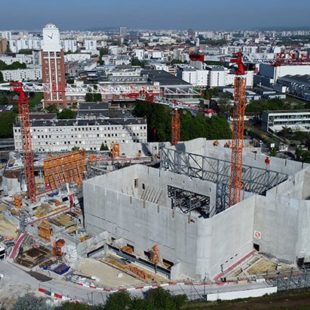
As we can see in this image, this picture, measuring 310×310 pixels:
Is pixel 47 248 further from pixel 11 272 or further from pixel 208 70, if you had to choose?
pixel 208 70

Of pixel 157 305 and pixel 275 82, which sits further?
pixel 275 82

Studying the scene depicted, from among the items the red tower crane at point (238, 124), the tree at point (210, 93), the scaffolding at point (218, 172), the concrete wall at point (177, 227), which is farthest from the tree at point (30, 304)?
the tree at point (210, 93)

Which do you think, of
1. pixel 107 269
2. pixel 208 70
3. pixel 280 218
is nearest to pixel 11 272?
pixel 107 269

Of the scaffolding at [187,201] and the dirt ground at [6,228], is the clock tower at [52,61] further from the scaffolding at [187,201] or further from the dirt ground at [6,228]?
the scaffolding at [187,201]

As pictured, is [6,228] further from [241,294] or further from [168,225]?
[241,294]

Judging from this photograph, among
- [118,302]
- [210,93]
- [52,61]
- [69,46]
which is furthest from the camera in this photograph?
[69,46]

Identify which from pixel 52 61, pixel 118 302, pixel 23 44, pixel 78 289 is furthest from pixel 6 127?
pixel 23 44
